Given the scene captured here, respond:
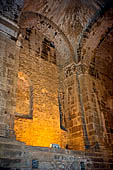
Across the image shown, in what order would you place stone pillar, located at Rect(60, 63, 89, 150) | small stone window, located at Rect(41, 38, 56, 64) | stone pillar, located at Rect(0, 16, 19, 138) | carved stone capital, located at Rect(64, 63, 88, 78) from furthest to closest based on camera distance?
small stone window, located at Rect(41, 38, 56, 64), carved stone capital, located at Rect(64, 63, 88, 78), stone pillar, located at Rect(60, 63, 89, 150), stone pillar, located at Rect(0, 16, 19, 138)

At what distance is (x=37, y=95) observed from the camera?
25.1 ft

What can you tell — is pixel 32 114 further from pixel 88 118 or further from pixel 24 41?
pixel 24 41

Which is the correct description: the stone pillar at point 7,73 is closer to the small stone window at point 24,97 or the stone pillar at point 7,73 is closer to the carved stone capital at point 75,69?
the small stone window at point 24,97

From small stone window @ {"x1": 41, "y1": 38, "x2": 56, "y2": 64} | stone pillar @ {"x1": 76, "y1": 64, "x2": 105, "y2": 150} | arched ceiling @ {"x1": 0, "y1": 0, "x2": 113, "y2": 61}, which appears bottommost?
stone pillar @ {"x1": 76, "y1": 64, "x2": 105, "y2": 150}

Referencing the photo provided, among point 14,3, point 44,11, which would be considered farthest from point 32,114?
point 44,11

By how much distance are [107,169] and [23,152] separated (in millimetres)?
4050

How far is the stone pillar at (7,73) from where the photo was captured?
454 cm

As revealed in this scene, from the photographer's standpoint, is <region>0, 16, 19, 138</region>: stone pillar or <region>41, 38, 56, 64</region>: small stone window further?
<region>41, 38, 56, 64</region>: small stone window

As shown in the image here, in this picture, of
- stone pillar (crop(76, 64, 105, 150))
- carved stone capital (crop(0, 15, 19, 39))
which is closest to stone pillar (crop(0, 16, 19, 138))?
carved stone capital (crop(0, 15, 19, 39))

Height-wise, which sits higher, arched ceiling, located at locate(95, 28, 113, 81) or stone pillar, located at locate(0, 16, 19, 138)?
arched ceiling, located at locate(95, 28, 113, 81)

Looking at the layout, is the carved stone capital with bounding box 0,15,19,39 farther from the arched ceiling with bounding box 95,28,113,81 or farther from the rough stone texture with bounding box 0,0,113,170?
the arched ceiling with bounding box 95,28,113,81

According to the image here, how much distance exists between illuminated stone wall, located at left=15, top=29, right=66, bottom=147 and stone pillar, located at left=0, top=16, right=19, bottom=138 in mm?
1752

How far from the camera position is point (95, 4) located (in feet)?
27.3

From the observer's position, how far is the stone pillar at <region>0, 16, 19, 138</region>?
4.54m
